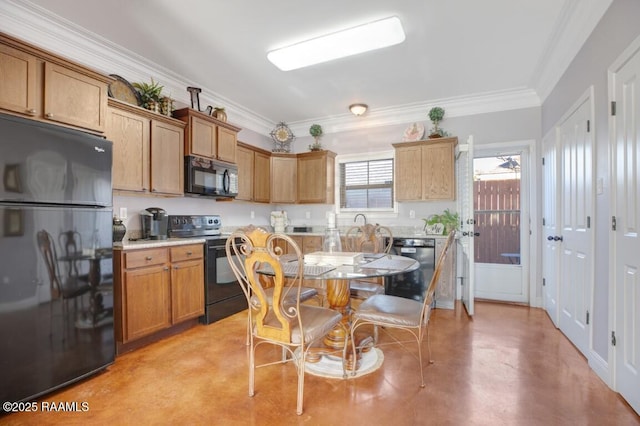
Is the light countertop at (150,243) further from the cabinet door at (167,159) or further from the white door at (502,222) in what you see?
the white door at (502,222)

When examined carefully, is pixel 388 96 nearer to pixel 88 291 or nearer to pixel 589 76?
pixel 589 76

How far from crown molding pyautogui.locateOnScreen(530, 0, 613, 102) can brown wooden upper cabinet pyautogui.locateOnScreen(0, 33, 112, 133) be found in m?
3.61

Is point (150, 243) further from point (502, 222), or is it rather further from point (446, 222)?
point (502, 222)

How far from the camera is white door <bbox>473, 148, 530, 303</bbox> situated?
4.05m

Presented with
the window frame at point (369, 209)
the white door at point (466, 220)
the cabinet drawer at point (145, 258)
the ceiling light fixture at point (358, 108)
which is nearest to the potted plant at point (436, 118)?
the white door at point (466, 220)

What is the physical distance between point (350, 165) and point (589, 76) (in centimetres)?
317

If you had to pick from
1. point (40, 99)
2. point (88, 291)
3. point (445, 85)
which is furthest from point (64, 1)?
point (445, 85)

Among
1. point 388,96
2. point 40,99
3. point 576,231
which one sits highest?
point 388,96

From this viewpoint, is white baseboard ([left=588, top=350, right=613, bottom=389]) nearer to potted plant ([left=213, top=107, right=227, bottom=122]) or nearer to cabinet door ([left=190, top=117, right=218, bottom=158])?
cabinet door ([left=190, top=117, right=218, bottom=158])

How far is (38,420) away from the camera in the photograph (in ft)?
5.79

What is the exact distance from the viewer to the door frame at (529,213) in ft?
12.8

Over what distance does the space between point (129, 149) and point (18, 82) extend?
940 millimetres

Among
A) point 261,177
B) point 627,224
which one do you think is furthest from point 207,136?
point 627,224

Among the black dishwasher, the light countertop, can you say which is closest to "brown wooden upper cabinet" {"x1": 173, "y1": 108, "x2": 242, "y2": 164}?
the light countertop
